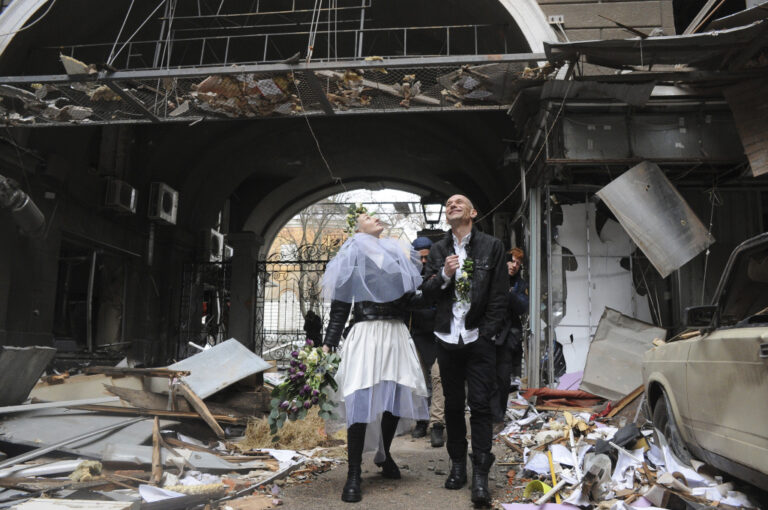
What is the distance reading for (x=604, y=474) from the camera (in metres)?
3.94

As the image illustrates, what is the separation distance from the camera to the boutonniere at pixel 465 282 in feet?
14.0

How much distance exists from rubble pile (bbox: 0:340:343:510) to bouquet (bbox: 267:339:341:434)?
0.59 meters

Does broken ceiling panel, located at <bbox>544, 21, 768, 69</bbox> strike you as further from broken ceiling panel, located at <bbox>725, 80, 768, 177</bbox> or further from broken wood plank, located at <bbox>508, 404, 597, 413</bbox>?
broken wood plank, located at <bbox>508, 404, 597, 413</bbox>

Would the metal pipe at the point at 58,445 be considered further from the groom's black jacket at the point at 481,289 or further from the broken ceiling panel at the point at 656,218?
the broken ceiling panel at the point at 656,218

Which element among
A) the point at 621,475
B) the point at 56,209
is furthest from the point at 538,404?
the point at 56,209

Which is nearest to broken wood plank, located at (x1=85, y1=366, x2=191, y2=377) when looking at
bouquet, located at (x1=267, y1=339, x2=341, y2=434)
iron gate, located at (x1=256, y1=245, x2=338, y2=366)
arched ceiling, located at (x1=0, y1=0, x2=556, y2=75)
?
iron gate, located at (x1=256, y1=245, x2=338, y2=366)

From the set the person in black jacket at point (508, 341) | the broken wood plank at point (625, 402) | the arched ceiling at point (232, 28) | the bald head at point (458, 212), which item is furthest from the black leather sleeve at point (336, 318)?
the arched ceiling at point (232, 28)

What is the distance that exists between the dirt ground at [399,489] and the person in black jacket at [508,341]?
1.95ft

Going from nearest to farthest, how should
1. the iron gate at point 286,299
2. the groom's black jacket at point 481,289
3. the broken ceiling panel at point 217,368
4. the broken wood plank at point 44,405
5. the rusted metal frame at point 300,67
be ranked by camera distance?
the groom's black jacket at point 481,289 → the broken wood plank at point 44,405 → the broken ceiling panel at point 217,368 → the rusted metal frame at point 300,67 → the iron gate at point 286,299

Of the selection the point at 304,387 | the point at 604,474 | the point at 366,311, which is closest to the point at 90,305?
the point at 304,387

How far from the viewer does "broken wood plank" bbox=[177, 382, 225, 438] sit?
248 inches

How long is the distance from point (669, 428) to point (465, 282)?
6.75 feet

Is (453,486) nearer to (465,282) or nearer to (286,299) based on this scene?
(465,282)

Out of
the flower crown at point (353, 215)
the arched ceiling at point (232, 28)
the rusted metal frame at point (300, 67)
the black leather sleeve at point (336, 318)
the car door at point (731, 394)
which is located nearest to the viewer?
the car door at point (731, 394)
